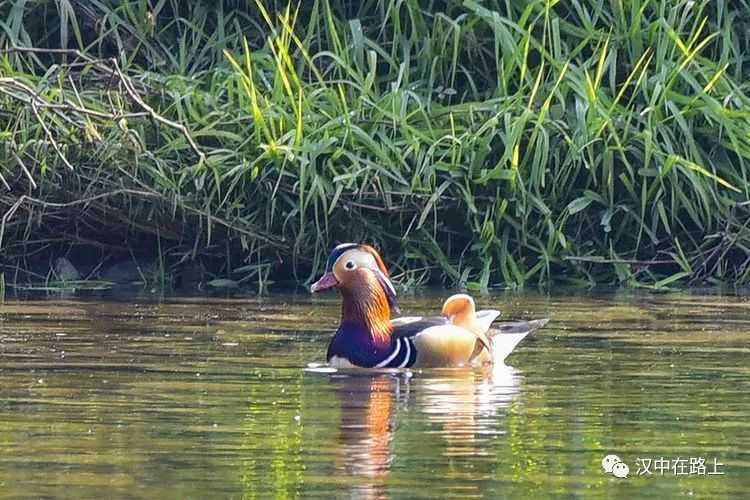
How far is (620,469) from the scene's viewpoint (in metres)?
6.23

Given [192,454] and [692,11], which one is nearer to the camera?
[192,454]

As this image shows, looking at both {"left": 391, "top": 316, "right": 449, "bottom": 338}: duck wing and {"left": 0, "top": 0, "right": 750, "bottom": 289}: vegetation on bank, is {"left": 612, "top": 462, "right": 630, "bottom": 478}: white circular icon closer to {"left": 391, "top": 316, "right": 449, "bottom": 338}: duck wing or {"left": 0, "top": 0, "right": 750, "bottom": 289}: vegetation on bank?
{"left": 391, "top": 316, "right": 449, "bottom": 338}: duck wing

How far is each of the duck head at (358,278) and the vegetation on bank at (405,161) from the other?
7.11 feet

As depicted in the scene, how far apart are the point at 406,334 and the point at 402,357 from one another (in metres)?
0.11

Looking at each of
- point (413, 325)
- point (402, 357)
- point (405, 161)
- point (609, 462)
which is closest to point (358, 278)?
point (413, 325)

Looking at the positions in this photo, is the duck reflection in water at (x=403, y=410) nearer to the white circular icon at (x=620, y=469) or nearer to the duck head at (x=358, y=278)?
the white circular icon at (x=620, y=469)

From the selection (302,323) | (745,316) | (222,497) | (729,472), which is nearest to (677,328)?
(745,316)

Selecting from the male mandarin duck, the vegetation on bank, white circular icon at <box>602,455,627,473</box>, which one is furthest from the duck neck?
white circular icon at <box>602,455,627,473</box>

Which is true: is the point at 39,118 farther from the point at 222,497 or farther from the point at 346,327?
the point at 222,497

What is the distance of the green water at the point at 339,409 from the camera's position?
19.7 feet

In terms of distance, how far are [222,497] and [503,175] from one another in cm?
623

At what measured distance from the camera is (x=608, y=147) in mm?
11969

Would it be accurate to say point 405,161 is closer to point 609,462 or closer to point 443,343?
point 443,343

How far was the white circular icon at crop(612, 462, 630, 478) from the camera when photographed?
616 centimetres
